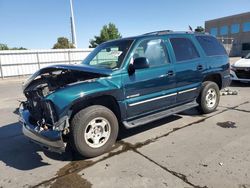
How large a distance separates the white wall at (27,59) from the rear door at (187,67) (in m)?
18.4

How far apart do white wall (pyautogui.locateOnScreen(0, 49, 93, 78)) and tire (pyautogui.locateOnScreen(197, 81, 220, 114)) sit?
18.5 metres

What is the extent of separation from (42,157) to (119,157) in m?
1.31

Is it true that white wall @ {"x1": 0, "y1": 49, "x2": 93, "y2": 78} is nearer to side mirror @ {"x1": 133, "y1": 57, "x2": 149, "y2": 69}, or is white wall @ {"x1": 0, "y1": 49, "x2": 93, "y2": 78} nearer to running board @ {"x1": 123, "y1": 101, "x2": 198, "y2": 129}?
running board @ {"x1": 123, "y1": 101, "x2": 198, "y2": 129}

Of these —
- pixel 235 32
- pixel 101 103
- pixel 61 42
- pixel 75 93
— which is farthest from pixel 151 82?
pixel 61 42

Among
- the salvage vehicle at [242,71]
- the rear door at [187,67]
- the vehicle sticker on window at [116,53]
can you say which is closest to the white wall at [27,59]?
the salvage vehicle at [242,71]

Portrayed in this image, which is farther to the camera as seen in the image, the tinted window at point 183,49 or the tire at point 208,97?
the tire at point 208,97

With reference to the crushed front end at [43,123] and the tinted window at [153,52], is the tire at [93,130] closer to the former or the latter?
the crushed front end at [43,123]

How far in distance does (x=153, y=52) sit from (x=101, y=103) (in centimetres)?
145

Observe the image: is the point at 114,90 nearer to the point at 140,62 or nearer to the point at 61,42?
the point at 140,62

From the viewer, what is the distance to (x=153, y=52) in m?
4.59

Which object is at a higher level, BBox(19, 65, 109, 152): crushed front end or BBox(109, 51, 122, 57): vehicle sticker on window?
BBox(109, 51, 122, 57): vehicle sticker on window

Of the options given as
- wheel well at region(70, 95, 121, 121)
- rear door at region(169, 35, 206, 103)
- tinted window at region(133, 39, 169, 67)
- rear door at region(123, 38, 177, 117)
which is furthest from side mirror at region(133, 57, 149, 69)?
rear door at region(169, 35, 206, 103)

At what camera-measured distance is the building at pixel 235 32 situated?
45600 millimetres

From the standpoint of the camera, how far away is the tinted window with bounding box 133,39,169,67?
4.45 m
